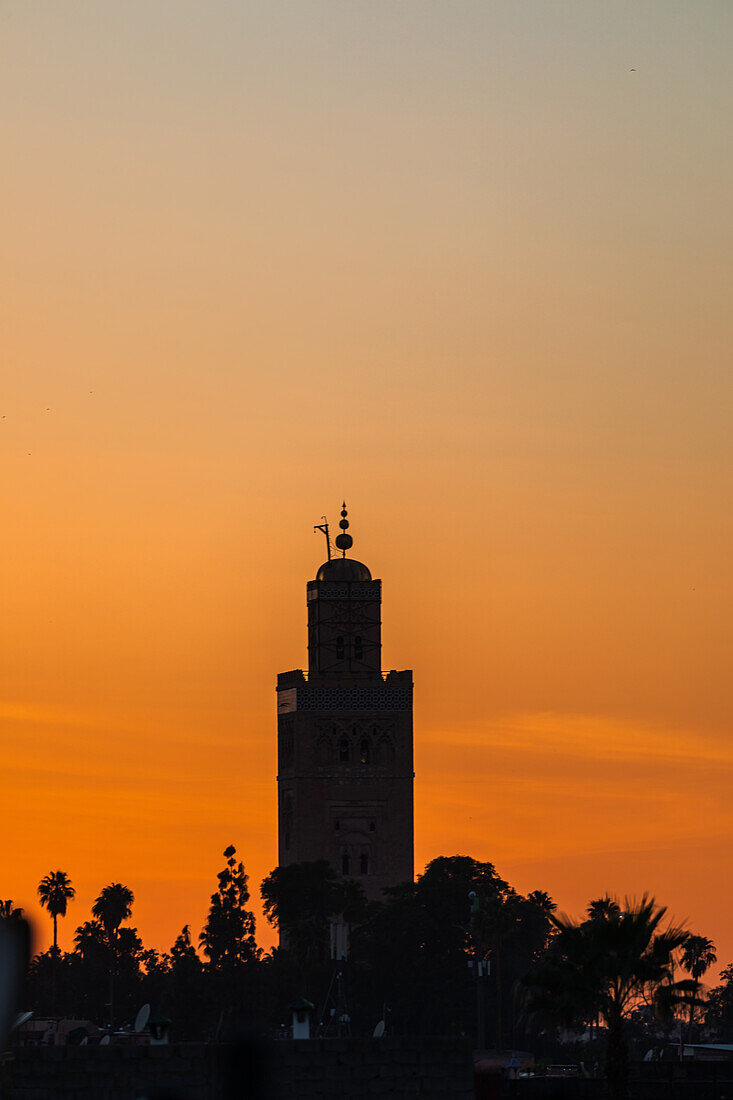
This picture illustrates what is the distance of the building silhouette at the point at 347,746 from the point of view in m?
172

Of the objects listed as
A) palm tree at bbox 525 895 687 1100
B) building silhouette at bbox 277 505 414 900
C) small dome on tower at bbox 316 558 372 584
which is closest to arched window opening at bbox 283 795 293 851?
building silhouette at bbox 277 505 414 900

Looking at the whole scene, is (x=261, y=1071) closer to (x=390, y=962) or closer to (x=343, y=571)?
(x=390, y=962)

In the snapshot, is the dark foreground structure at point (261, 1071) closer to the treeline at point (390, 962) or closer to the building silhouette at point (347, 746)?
the treeline at point (390, 962)

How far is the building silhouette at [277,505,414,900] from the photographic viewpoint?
172 m

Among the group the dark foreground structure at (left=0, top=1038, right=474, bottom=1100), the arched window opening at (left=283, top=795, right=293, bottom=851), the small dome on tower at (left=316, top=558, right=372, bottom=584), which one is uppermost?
the small dome on tower at (left=316, top=558, right=372, bottom=584)

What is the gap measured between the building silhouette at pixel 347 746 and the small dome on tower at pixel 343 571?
0.36ft

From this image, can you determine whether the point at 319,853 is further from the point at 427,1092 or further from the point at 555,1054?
the point at 427,1092

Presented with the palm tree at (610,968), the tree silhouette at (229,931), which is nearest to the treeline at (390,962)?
the tree silhouette at (229,931)

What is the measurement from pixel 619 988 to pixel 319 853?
117891 mm

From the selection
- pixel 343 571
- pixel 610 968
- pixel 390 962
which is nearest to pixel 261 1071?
pixel 610 968

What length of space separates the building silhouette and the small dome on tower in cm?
11

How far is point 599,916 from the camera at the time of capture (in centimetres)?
5766

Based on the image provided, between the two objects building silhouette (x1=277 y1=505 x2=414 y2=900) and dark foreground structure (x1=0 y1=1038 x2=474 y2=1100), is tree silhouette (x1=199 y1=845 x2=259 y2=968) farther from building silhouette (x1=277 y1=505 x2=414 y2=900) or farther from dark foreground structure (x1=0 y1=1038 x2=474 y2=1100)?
dark foreground structure (x1=0 y1=1038 x2=474 y2=1100)

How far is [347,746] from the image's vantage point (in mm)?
174375
